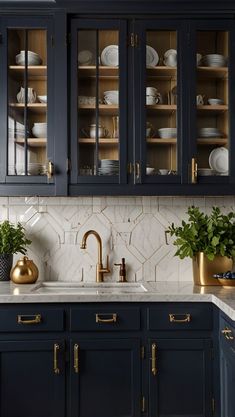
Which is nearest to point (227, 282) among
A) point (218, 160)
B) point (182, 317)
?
point (182, 317)

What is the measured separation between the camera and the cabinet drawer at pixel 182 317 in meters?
2.81

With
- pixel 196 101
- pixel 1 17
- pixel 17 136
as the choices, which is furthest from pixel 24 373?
pixel 1 17

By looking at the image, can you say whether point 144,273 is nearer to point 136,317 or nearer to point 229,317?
point 136,317

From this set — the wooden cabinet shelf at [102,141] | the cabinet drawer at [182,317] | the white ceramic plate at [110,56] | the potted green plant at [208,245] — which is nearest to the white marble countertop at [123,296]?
the cabinet drawer at [182,317]

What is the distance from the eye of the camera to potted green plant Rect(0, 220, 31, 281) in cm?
324

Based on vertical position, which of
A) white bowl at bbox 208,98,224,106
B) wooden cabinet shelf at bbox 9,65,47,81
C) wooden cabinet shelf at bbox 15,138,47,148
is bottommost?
wooden cabinet shelf at bbox 15,138,47,148

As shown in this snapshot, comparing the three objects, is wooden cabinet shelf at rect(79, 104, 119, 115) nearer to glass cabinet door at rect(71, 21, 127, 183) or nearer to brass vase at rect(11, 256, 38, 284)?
glass cabinet door at rect(71, 21, 127, 183)

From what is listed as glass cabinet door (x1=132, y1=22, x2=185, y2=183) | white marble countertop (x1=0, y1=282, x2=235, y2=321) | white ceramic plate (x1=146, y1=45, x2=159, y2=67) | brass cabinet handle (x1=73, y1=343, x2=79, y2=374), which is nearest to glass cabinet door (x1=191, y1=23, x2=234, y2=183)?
glass cabinet door (x1=132, y1=22, x2=185, y2=183)

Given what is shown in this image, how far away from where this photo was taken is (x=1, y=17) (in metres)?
3.14

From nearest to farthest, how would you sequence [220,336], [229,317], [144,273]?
[229,317]
[220,336]
[144,273]

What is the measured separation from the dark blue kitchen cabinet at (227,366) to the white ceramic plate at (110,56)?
1609mm

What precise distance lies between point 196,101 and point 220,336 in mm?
1358

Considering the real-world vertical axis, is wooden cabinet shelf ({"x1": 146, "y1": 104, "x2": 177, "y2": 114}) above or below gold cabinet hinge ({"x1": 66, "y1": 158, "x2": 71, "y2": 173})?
above

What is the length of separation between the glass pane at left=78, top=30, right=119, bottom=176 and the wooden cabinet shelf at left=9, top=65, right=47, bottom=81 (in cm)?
21
